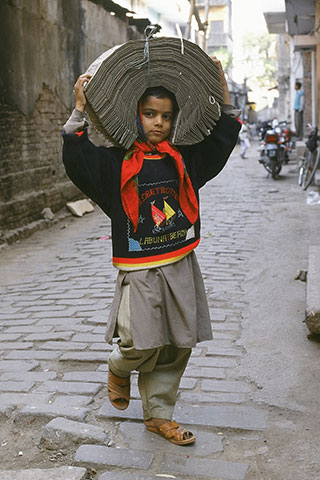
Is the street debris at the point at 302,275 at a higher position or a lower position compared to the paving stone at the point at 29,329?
higher

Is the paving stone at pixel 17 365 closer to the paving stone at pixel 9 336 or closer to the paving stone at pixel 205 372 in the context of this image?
the paving stone at pixel 9 336

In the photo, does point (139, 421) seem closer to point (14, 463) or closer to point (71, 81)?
point (14, 463)


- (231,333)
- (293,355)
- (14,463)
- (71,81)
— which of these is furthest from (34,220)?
(14,463)

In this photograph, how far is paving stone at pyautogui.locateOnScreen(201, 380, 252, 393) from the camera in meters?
3.70

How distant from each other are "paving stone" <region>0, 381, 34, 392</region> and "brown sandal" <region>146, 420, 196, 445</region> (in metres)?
1.01

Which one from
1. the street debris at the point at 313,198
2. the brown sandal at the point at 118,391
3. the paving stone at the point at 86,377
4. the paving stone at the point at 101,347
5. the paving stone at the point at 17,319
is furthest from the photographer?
the street debris at the point at 313,198

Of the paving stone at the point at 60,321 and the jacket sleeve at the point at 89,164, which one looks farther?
the paving stone at the point at 60,321

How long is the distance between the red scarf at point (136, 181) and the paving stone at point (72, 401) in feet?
3.72

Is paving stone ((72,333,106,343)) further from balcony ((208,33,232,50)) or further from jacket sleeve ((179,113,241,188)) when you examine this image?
balcony ((208,33,232,50))

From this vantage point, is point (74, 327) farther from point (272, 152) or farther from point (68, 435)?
point (272, 152)

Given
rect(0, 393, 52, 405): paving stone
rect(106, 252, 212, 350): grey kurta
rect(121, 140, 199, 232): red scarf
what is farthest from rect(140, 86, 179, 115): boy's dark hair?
rect(0, 393, 52, 405): paving stone

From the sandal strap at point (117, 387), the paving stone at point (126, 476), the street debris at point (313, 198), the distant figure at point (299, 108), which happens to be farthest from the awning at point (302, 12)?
the paving stone at point (126, 476)

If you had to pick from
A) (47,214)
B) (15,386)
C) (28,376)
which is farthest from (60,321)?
(47,214)

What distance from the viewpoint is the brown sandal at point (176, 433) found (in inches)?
119
